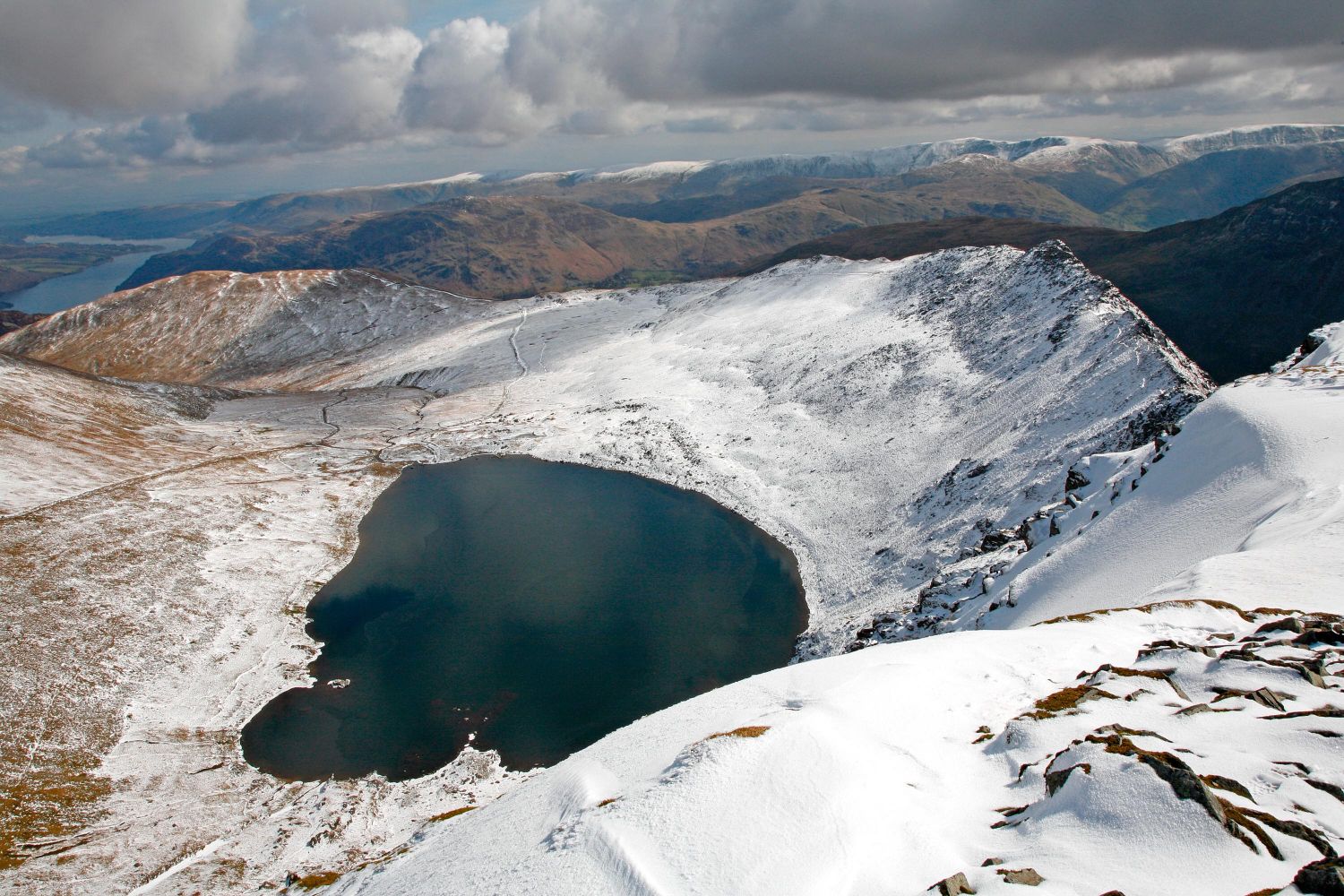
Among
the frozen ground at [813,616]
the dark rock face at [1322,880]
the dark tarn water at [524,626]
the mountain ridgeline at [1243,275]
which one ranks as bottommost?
the dark tarn water at [524,626]

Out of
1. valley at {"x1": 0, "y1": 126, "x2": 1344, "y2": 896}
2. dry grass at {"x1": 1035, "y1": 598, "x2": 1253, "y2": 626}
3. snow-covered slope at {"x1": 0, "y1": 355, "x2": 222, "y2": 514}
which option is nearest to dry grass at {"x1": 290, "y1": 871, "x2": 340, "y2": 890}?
valley at {"x1": 0, "y1": 126, "x2": 1344, "y2": 896}

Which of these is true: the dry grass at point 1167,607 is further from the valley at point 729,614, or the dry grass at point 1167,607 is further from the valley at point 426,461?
the valley at point 426,461

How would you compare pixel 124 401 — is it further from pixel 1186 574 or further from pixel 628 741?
pixel 1186 574

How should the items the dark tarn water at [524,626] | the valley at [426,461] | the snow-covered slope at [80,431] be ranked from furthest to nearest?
the snow-covered slope at [80,431] → the dark tarn water at [524,626] → the valley at [426,461]

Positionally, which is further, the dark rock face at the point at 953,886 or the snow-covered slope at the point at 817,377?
the snow-covered slope at the point at 817,377

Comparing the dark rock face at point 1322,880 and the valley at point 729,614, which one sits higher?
the dark rock face at point 1322,880

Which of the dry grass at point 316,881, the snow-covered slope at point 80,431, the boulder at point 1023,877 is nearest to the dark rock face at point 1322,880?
the boulder at point 1023,877

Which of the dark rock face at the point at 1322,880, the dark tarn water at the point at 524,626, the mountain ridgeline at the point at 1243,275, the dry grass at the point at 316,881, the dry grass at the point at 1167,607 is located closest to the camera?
the dark rock face at the point at 1322,880
